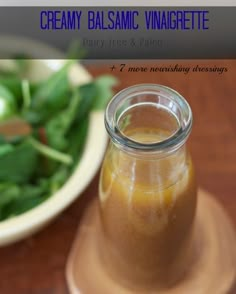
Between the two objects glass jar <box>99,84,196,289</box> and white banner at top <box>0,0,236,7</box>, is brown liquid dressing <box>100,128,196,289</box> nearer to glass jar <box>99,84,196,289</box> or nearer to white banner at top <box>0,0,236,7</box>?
glass jar <box>99,84,196,289</box>

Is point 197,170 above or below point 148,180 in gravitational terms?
below

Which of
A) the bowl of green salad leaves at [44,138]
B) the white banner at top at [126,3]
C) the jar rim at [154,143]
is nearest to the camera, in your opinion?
the jar rim at [154,143]

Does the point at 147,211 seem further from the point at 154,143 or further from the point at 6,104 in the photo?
the point at 6,104

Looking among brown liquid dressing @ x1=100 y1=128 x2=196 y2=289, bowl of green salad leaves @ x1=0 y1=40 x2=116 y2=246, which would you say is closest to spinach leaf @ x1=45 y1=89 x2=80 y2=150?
bowl of green salad leaves @ x1=0 y1=40 x2=116 y2=246

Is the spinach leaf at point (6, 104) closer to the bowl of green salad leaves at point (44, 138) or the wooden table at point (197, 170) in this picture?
the bowl of green salad leaves at point (44, 138)

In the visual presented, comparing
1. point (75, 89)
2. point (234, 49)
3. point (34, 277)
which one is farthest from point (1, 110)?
point (234, 49)

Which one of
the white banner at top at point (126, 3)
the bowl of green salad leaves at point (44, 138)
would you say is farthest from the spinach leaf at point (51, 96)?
the white banner at top at point (126, 3)

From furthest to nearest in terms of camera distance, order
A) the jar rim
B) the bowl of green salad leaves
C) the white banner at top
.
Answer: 1. the white banner at top
2. the bowl of green salad leaves
3. the jar rim

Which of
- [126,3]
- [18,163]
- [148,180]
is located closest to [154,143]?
[148,180]
